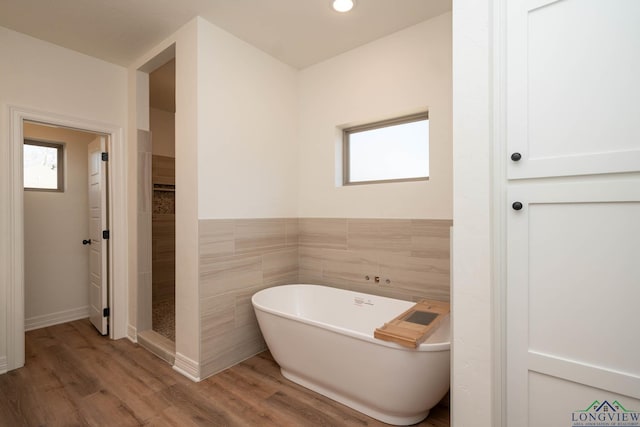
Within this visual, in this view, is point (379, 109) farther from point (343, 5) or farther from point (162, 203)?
point (162, 203)

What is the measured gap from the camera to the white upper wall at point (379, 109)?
221cm

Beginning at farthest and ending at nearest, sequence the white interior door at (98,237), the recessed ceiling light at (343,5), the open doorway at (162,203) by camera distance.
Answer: the open doorway at (162,203), the white interior door at (98,237), the recessed ceiling light at (343,5)

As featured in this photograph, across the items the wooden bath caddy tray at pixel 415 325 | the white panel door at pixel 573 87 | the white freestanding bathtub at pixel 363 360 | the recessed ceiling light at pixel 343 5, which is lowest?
the white freestanding bathtub at pixel 363 360

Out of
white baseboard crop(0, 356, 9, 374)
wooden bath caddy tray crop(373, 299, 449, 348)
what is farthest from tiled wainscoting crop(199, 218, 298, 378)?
white baseboard crop(0, 356, 9, 374)

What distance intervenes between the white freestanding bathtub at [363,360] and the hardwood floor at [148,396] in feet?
0.44

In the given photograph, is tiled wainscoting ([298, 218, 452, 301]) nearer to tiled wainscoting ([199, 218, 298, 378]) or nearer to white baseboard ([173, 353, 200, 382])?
tiled wainscoting ([199, 218, 298, 378])

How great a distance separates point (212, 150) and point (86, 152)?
2.46 metres

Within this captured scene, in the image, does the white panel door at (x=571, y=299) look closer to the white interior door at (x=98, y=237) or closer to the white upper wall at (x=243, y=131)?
the white upper wall at (x=243, y=131)

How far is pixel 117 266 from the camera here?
295cm

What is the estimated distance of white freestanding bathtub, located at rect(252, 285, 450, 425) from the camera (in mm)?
1567

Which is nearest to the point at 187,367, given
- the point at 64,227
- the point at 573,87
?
the point at 64,227

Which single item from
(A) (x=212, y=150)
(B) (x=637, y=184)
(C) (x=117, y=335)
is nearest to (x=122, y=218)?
(C) (x=117, y=335)

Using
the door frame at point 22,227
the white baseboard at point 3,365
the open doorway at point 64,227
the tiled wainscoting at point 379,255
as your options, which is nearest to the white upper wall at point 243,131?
the tiled wainscoting at point 379,255

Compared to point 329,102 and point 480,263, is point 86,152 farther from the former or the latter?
point 480,263
